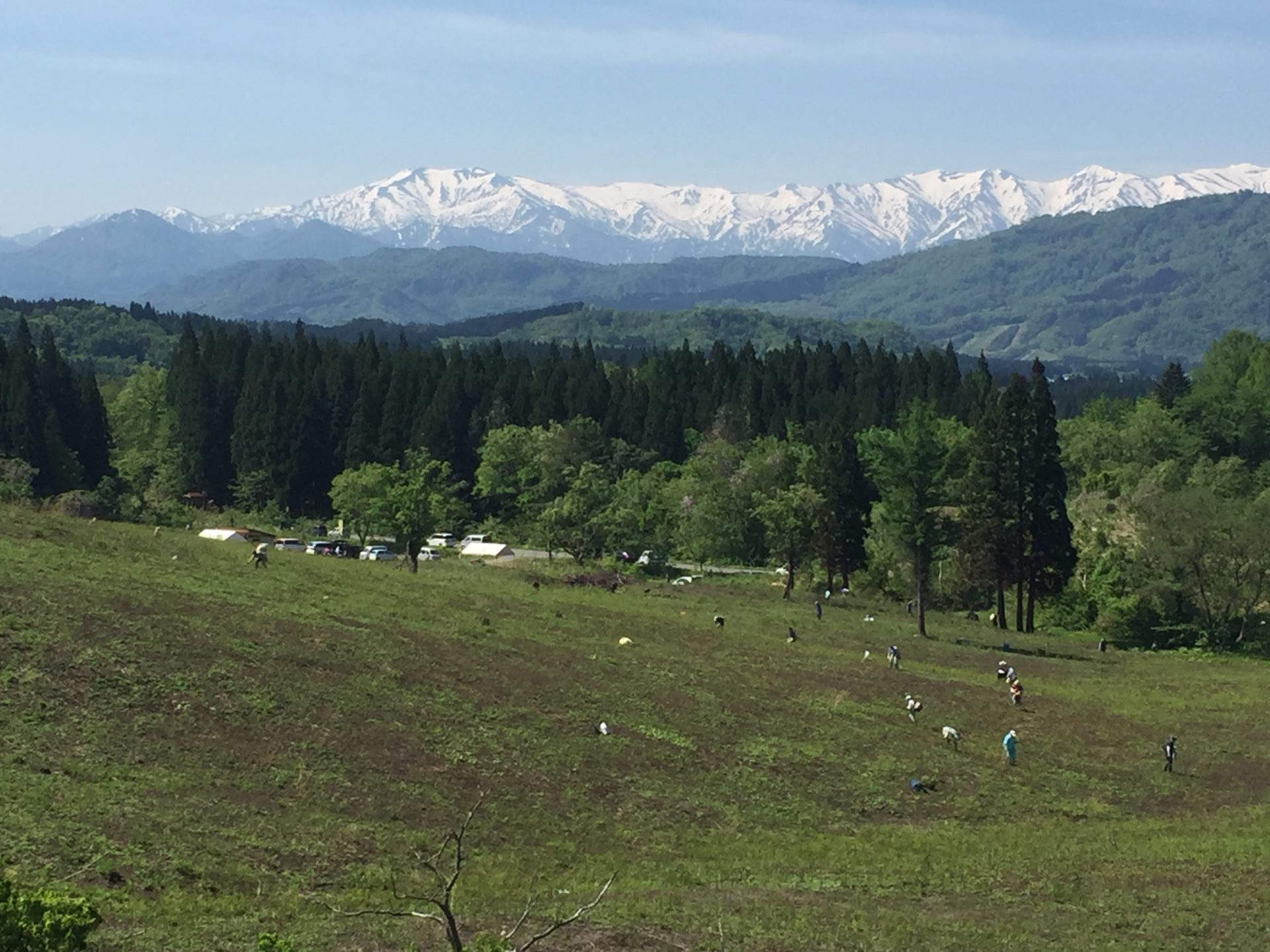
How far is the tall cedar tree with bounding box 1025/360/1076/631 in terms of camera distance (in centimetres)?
7425

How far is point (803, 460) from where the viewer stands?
99.6 metres

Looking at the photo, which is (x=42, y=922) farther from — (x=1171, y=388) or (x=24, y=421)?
(x=1171, y=388)

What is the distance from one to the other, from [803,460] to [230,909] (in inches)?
3191

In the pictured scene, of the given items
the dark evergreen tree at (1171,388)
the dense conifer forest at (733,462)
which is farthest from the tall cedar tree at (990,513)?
the dark evergreen tree at (1171,388)

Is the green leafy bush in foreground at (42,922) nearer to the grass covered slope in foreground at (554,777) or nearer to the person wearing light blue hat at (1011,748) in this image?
the grass covered slope in foreground at (554,777)

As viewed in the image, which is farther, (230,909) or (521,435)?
(521,435)

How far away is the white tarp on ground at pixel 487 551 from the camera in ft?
295

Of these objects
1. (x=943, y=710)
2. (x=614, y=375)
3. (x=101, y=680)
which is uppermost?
(x=614, y=375)

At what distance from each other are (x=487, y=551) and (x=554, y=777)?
60229 mm

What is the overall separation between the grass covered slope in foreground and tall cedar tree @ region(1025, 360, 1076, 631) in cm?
2309

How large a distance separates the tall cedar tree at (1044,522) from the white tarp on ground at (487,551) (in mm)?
34853

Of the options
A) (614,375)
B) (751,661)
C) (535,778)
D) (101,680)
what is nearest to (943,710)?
(751,661)

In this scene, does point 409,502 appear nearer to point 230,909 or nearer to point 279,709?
point 279,709

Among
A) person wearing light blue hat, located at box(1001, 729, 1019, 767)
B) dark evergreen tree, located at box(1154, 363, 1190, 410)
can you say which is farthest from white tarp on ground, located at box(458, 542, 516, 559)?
dark evergreen tree, located at box(1154, 363, 1190, 410)
